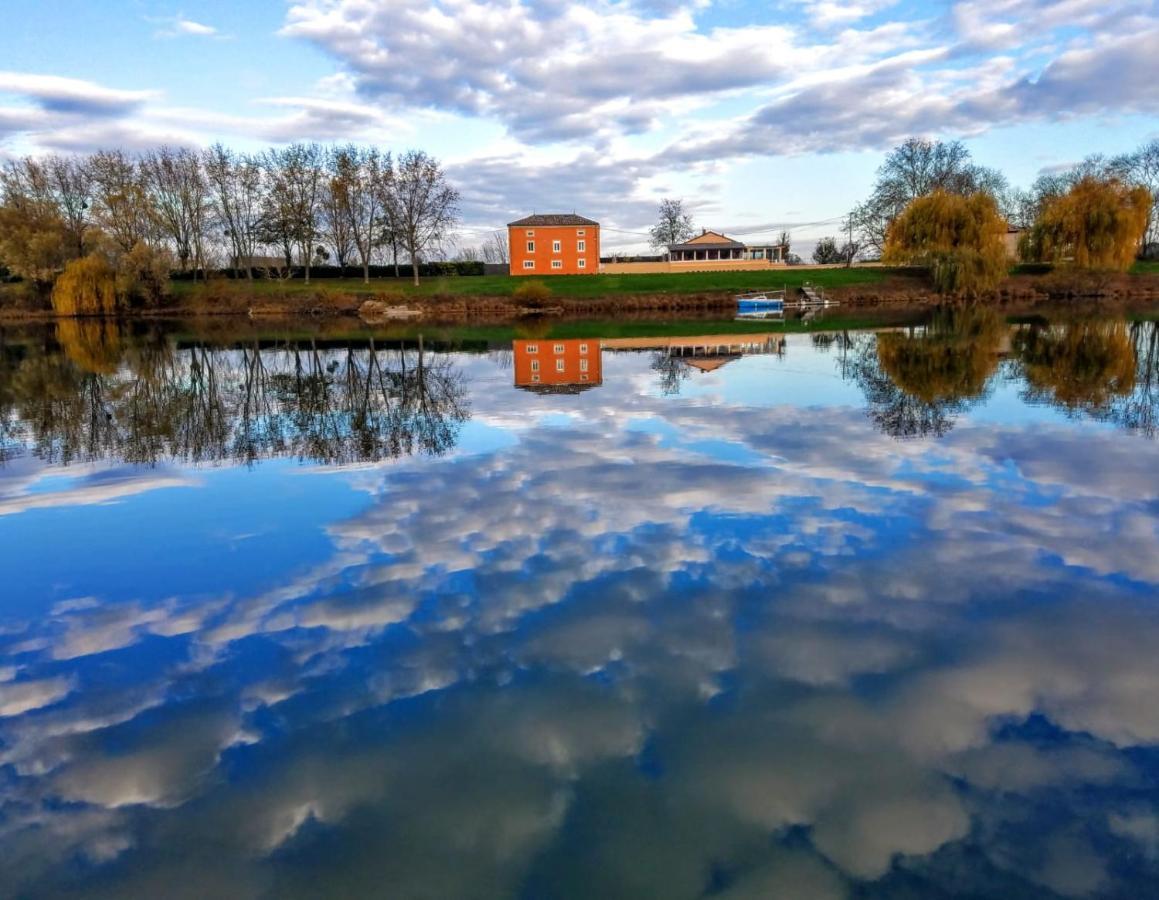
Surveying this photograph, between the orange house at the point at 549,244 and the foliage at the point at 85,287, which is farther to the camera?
the orange house at the point at 549,244

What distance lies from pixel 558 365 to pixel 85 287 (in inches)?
1823

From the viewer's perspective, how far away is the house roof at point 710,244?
85.8 metres

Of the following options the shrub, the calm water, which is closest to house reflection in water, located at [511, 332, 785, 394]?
the calm water

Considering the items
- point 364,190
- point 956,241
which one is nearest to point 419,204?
point 364,190

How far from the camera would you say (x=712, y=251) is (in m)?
86.5

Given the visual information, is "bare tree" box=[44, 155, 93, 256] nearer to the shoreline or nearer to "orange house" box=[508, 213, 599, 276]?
the shoreline

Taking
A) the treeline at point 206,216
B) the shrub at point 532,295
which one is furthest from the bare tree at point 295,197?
the shrub at point 532,295

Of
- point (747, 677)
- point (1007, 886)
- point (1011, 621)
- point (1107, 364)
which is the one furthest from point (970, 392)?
point (1007, 886)

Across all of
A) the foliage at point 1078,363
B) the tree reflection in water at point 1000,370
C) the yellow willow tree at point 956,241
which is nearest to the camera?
the tree reflection in water at point 1000,370

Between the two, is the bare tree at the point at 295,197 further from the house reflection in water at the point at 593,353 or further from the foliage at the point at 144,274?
the house reflection in water at the point at 593,353

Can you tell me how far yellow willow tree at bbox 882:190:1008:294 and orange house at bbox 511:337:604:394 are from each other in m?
33.9

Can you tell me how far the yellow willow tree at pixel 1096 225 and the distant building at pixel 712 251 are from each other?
29345 mm

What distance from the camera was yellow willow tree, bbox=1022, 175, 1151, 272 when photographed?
56.1m

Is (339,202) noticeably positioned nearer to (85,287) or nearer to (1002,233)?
(85,287)
